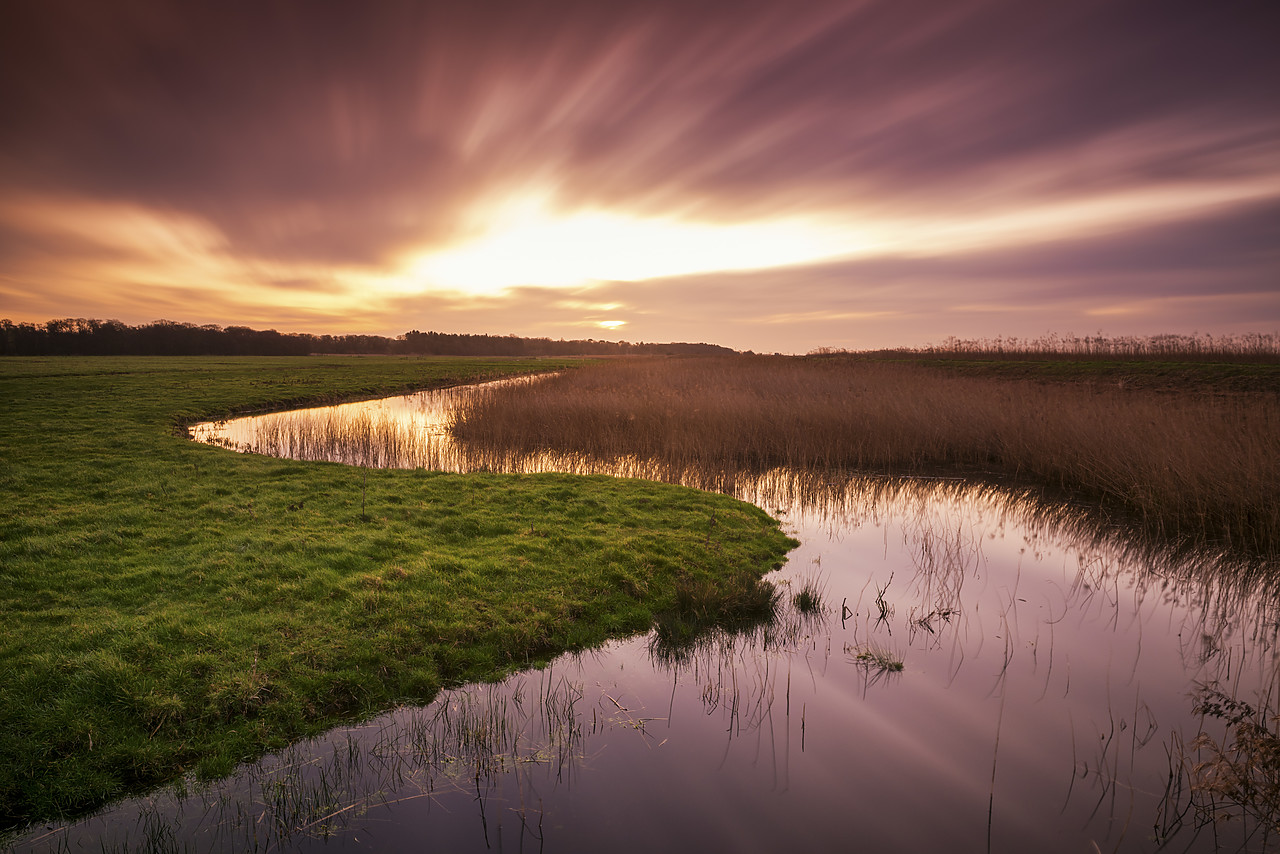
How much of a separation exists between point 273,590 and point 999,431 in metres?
16.8

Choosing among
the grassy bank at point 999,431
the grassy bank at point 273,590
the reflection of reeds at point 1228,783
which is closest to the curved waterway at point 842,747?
the reflection of reeds at point 1228,783

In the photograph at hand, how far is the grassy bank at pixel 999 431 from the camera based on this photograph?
945cm

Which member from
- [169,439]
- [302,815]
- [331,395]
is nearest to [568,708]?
[302,815]

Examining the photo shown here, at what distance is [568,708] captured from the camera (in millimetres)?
4723

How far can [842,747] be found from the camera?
14.1 feet

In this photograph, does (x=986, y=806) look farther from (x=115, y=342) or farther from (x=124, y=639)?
(x=115, y=342)

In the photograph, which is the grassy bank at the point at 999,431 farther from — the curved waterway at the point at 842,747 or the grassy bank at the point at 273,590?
the grassy bank at the point at 273,590

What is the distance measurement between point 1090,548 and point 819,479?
18.3 ft

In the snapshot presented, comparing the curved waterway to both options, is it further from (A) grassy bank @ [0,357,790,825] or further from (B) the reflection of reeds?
(A) grassy bank @ [0,357,790,825]

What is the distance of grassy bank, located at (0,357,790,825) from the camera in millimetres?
4129

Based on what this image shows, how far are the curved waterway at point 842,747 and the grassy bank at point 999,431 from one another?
3276 millimetres

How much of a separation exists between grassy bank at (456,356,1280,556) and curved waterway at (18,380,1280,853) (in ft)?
10.7

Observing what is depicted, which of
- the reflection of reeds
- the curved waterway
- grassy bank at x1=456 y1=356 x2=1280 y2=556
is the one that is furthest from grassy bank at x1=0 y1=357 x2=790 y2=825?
grassy bank at x1=456 y1=356 x2=1280 y2=556

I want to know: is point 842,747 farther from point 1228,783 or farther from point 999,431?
point 999,431
